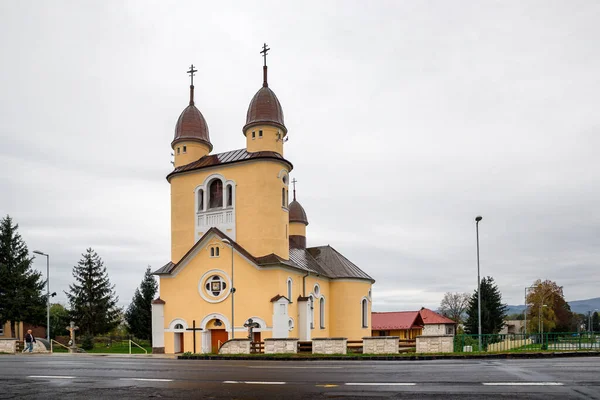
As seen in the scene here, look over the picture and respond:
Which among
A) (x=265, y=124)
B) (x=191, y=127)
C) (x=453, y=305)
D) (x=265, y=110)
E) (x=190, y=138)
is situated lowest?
(x=453, y=305)

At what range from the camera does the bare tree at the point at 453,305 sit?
97938 millimetres

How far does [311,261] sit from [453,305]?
67.0 meters

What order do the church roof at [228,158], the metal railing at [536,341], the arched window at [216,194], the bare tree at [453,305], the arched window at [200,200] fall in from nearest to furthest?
the metal railing at [536,341] → the church roof at [228,158] → the arched window at [216,194] → the arched window at [200,200] → the bare tree at [453,305]

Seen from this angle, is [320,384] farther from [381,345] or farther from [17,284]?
[17,284]

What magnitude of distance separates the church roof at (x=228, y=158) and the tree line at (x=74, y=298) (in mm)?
19934

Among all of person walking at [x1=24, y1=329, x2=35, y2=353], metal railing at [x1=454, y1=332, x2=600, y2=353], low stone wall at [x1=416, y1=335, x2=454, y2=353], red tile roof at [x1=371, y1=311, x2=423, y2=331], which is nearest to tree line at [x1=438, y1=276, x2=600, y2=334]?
red tile roof at [x1=371, y1=311, x2=423, y2=331]

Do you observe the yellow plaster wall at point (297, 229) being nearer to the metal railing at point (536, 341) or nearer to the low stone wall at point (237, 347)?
the low stone wall at point (237, 347)

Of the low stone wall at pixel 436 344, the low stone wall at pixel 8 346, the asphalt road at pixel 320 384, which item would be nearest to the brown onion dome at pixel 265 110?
the low stone wall at pixel 436 344

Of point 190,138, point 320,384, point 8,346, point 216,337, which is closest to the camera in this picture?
point 320,384

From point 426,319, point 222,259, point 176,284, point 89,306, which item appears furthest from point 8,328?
point 426,319

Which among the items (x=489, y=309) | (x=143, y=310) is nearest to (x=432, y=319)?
(x=489, y=309)

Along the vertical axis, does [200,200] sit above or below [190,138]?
below

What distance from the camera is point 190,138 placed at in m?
39.4

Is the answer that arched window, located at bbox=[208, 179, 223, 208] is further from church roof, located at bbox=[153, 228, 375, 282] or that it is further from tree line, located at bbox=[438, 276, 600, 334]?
tree line, located at bbox=[438, 276, 600, 334]
